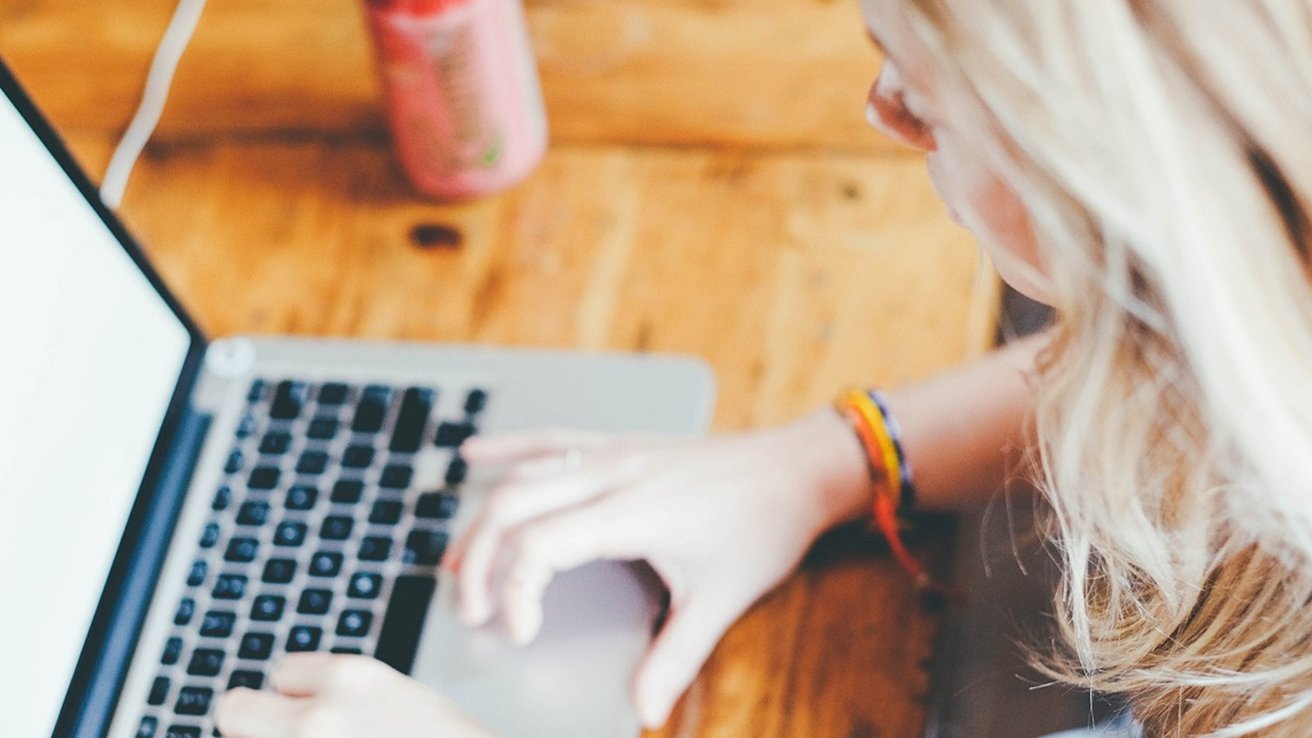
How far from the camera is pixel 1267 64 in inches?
13.7

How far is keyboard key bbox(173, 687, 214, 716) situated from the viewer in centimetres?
59

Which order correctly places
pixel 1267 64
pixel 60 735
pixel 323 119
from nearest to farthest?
pixel 1267 64, pixel 60 735, pixel 323 119

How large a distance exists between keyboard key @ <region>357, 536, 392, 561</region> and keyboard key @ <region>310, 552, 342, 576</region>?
12mm

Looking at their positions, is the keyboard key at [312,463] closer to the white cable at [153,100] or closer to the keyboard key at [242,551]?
the keyboard key at [242,551]

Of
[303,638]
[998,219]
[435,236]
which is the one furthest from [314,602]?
[998,219]

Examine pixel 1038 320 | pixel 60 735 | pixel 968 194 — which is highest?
pixel 968 194

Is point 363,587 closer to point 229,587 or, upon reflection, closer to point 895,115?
point 229,587

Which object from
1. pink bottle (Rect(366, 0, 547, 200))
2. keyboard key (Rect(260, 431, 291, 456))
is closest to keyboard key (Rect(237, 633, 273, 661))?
keyboard key (Rect(260, 431, 291, 456))

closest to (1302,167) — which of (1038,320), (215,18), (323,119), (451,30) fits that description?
(1038,320)

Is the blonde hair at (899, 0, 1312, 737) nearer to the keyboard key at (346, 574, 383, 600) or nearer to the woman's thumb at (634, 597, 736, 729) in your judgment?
the woman's thumb at (634, 597, 736, 729)

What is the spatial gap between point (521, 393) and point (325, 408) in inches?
4.3

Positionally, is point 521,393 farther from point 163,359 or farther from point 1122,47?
point 1122,47

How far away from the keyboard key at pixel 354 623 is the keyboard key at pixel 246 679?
4cm

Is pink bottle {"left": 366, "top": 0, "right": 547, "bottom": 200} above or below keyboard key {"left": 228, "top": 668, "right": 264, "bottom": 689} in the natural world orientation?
above
